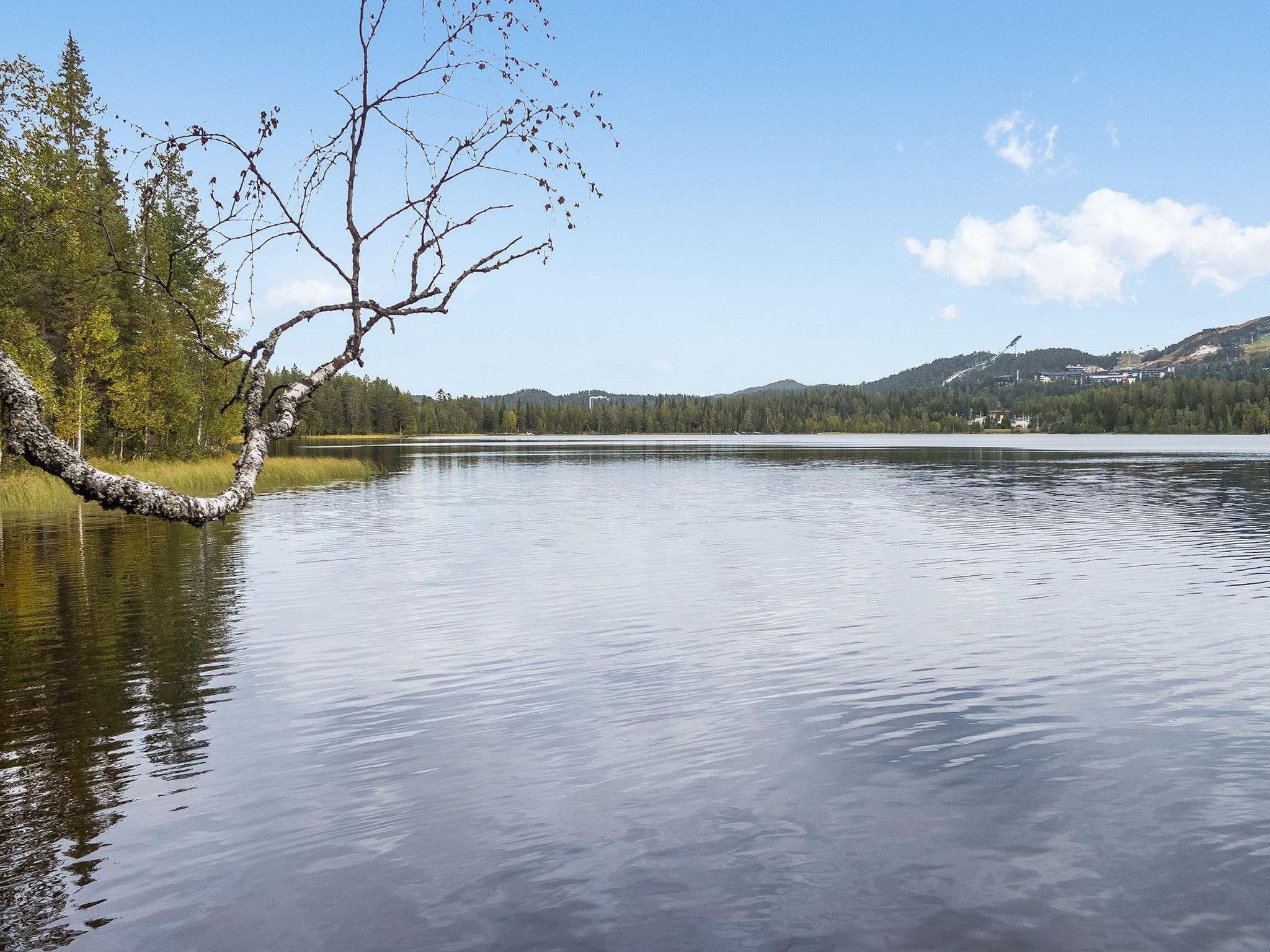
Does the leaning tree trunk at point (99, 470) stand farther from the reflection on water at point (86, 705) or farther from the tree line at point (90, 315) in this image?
the tree line at point (90, 315)

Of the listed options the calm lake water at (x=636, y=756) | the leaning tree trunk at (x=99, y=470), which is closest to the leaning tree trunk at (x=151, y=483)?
the leaning tree trunk at (x=99, y=470)

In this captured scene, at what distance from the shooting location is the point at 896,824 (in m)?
11.4

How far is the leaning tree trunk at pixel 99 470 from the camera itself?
22.7 feet

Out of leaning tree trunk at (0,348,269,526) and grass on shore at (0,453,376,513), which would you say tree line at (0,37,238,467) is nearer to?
grass on shore at (0,453,376,513)

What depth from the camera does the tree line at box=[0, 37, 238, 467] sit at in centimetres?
4538

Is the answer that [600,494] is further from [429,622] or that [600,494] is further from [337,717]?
[337,717]

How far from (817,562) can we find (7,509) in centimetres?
4402

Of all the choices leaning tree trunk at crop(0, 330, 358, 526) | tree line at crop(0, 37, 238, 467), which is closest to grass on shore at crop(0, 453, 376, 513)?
tree line at crop(0, 37, 238, 467)

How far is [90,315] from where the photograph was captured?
6650 centimetres

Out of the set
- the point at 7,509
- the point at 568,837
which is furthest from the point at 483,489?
the point at 568,837

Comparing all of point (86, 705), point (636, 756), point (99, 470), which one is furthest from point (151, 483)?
point (86, 705)

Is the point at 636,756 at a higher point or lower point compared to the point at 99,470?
lower

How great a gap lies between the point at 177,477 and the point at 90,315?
1510 cm

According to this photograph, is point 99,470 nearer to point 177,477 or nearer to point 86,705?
Result: point 86,705
